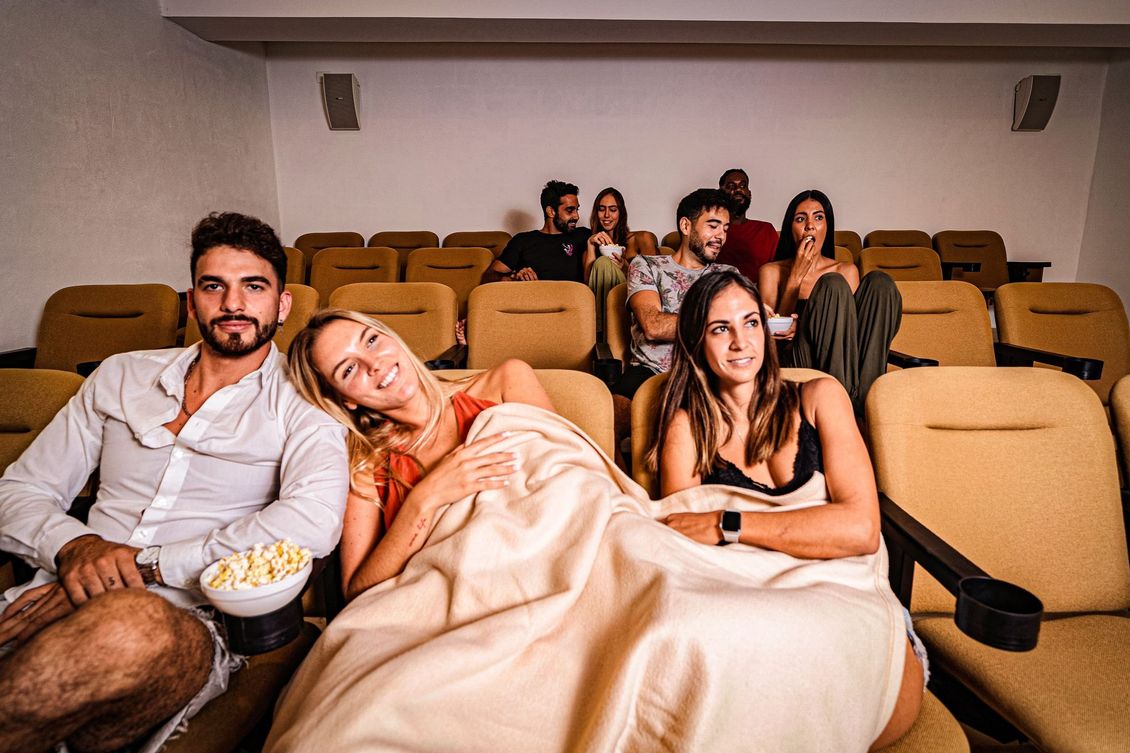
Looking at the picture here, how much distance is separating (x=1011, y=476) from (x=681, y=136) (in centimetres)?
479

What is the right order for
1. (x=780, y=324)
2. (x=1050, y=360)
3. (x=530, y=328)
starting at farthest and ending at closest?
(x=530, y=328)
(x=1050, y=360)
(x=780, y=324)

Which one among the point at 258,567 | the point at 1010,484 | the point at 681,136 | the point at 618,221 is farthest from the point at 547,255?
the point at 258,567

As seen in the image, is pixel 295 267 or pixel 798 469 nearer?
pixel 798 469

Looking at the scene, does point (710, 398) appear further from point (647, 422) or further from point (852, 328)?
point (852, 328)

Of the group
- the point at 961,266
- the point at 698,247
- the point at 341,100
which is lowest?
the point at 961,266

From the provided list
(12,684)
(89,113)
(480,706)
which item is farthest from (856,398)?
(89,113)

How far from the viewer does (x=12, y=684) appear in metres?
0.80

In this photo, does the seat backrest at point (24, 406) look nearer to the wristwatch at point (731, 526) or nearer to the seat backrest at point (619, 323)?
the wristwatch at point (731, 526)

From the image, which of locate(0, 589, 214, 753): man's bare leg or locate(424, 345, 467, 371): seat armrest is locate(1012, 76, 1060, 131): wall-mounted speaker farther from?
locate(0, 589, 214, 753): man's bare leg

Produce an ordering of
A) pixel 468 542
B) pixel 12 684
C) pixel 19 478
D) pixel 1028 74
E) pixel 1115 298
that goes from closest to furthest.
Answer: pixel 12 684 → pixel 468 542 → pixel 19 478 → pixel 1115 298 → pixel 1028 74

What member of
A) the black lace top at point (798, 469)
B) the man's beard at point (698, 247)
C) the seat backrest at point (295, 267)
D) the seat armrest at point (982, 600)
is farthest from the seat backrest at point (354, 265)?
the seat armrest at point (982, 600)

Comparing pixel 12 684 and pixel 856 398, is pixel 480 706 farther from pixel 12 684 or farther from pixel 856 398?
pixel 856 398

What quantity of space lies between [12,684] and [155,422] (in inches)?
23.3

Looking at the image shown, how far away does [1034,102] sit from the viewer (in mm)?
5305
